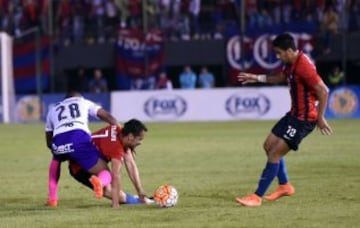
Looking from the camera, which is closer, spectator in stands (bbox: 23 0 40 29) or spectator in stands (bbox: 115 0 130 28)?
spectator in stands (bbox: 115 0 130 28)

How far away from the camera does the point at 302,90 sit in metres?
12.0

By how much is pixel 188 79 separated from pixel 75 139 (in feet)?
72.8

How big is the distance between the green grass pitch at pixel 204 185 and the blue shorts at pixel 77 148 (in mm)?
577

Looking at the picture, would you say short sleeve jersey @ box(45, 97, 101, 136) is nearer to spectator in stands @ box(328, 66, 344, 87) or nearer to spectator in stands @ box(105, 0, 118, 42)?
spectator in stands @ box(328, 66, 344, 87)

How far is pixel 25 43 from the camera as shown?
36594mm

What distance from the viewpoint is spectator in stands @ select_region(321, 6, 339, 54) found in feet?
109

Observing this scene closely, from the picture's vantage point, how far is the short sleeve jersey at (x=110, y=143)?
39.1ft

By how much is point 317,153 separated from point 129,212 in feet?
29.1

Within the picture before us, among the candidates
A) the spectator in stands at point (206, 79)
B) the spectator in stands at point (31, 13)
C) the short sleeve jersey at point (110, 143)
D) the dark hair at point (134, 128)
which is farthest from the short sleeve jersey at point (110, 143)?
the spectator in stands at point (31, 13)

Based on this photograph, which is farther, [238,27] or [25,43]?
[25,43]

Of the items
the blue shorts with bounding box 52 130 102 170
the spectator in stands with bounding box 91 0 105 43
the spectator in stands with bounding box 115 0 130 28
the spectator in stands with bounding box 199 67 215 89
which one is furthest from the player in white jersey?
the spectator in stands with bounding box 91 0 105 43

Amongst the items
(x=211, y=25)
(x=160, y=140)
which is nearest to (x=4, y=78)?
(x=211, y=25)

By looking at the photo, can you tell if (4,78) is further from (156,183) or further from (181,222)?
(181,222)

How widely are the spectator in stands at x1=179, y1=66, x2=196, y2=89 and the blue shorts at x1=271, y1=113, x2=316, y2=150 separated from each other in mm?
22287
